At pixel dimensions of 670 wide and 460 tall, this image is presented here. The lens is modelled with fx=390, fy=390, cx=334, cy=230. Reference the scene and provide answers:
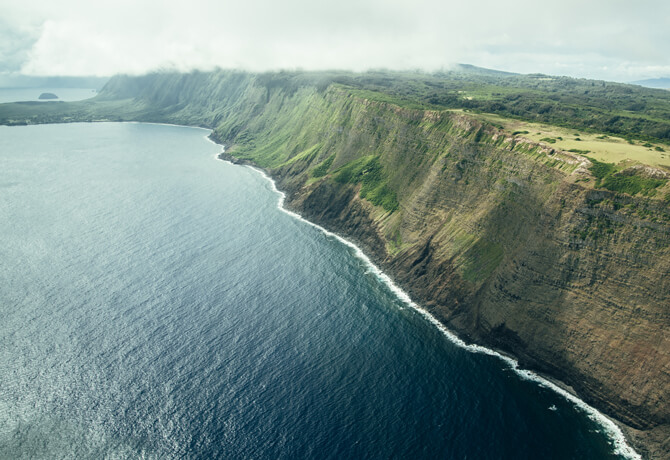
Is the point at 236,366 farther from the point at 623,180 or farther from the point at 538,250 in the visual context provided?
the point at 623,180

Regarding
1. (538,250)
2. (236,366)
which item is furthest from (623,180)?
(236,366)

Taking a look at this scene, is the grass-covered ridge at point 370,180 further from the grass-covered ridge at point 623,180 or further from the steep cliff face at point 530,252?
the grass-covered ridge at point 623,180

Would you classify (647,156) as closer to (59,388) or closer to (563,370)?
(563,370)

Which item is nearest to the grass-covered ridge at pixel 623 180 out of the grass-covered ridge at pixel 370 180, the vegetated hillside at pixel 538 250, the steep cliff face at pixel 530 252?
the vegetated hillside at pixel 538 250

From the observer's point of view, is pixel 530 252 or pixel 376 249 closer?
pixel 530 252

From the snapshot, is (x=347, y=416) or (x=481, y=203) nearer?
(x=347, y=416)

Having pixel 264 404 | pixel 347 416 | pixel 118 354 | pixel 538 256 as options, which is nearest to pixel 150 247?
pixel 118 354
